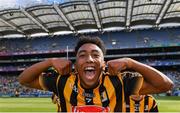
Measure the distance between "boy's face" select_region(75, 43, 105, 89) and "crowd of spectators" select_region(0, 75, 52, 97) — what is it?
46704 millimetres

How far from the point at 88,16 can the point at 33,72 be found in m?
45.3

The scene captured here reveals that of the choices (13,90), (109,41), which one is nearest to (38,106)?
(13,90)

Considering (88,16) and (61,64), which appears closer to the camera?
(61,64)

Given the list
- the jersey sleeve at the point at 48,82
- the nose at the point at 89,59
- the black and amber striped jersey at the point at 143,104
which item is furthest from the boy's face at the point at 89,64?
the black and amber striped jersey at the point at 143,104

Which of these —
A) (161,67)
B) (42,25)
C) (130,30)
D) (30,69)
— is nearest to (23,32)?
(42,25)

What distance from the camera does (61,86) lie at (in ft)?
11.9

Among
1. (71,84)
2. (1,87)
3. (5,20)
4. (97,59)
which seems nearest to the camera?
(97,59)

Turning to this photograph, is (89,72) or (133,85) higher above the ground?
(89,72)

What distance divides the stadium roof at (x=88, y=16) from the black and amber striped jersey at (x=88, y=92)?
1475 inches

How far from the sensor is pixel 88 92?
11.5 ft

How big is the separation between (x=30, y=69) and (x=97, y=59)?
0.68 meters

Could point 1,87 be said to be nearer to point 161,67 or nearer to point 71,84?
point 161,67

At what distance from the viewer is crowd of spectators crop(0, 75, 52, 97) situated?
169 feet

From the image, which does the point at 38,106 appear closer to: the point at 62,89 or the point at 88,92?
the point at 62,89
